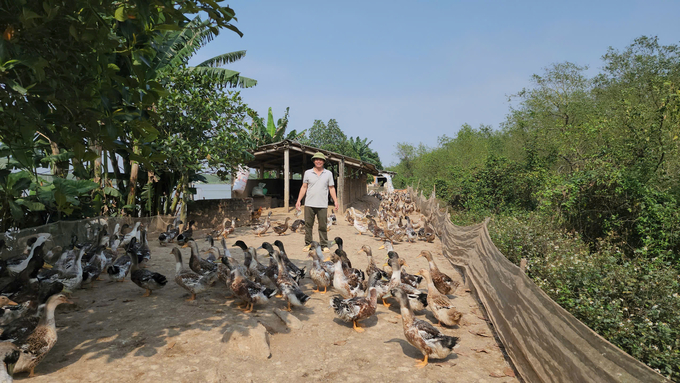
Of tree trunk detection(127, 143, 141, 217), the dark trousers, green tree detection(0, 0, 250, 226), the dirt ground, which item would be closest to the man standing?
the dark trousers

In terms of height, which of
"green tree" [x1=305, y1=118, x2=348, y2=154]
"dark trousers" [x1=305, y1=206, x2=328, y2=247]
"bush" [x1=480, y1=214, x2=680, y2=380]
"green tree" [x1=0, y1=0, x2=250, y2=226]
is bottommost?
"bush" [x1=480, y1=214, x2=680, y2=380]

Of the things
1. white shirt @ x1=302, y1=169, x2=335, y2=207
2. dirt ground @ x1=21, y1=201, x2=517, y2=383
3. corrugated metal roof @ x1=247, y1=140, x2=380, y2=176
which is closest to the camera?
dirt ground @ x1=21, y1=201, x2=517, y2=383

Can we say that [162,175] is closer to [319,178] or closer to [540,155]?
[319,178]

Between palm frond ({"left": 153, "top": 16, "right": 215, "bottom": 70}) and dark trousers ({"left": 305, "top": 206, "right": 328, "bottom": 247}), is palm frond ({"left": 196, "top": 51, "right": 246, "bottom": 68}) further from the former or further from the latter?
dark trousers ({"left": 305, "top": 206, "right": 328, "bottom": 247})

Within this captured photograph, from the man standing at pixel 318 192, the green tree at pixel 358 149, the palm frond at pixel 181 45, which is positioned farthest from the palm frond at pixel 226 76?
the green tree at pixel 358 149

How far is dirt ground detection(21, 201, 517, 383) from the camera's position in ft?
13.8

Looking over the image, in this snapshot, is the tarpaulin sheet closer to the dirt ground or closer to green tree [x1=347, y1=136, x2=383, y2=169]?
the dirt ground

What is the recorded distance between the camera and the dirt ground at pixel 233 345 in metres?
4.19

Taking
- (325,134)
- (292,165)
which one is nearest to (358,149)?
(325,134)

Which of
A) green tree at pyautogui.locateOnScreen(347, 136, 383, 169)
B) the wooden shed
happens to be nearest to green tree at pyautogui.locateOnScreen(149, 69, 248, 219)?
the wooden shed

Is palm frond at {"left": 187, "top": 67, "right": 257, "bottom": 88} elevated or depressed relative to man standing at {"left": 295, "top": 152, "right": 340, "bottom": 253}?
elevated

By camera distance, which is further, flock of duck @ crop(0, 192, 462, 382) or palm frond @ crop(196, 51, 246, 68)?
palm frond @ crop(196, 51, 246, 68)

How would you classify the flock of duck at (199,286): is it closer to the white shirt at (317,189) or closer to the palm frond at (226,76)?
the white shirt at (317,189)

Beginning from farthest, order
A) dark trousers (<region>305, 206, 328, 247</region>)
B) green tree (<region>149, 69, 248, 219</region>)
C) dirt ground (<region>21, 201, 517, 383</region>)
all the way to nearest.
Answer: green tree (<region>149, 69, 248, 219</region>), dark trousers (<region>305, 206, 328, 247</region>), dirt ground (<region>21, 201, 517, 383</region>)
